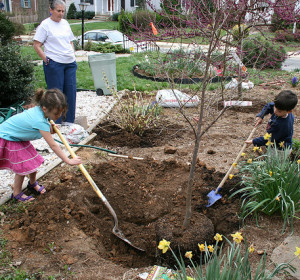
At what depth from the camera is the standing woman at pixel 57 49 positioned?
4.72 metres

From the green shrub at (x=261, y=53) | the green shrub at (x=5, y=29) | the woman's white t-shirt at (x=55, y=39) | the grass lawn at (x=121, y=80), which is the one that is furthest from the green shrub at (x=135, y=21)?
the green shrub at (x=5, y=29)

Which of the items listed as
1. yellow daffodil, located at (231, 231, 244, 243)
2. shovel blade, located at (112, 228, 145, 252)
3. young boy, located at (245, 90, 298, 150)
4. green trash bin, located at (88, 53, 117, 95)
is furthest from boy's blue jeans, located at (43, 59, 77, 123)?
yellow daffodil, located at (231, 231, 244, 243)

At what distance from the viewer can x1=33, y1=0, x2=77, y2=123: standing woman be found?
15.5 feet

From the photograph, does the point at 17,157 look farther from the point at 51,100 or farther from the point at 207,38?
the point at 207,38

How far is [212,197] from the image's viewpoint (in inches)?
132

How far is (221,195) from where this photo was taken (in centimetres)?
343

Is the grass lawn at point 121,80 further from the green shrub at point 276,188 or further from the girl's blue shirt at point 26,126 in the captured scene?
the green shrub at point 276,188

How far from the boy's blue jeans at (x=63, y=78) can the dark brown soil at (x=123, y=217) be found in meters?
1.10

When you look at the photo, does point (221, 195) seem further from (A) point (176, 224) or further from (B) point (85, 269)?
A: (B) point (85, 269)

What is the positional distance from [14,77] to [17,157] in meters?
3.53

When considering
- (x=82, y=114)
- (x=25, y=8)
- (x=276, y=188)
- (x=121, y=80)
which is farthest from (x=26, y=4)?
(x=276, y=188)

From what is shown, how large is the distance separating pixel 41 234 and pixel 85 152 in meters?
1.90

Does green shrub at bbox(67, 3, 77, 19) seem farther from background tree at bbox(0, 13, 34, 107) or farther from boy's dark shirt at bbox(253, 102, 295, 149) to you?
boy's dark shirt at bbox(253, 102, 295, 149)

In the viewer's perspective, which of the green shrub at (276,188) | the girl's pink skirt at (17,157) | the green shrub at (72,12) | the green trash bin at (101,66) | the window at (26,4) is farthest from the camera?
the window at (26,4)
